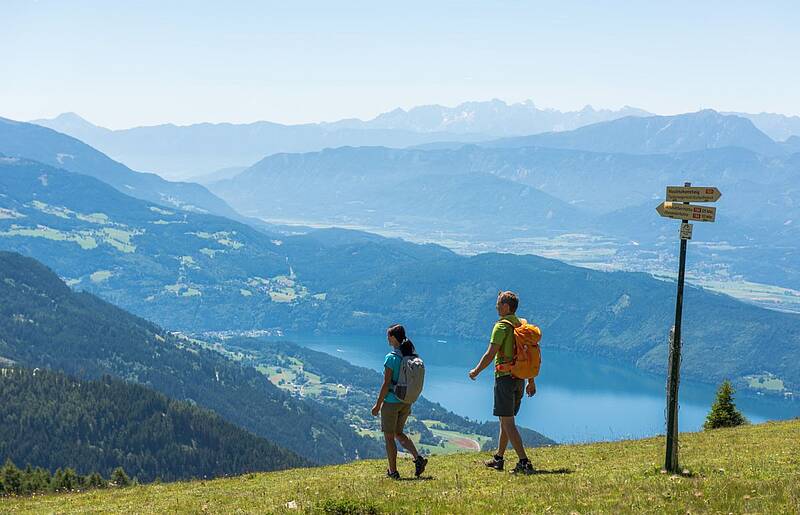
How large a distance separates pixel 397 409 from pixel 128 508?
7778mm

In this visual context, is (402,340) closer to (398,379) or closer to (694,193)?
(398,379)

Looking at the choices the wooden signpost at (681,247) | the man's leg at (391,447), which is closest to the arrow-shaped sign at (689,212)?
the wooden signpost at (681,247)

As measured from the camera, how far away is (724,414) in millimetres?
39344

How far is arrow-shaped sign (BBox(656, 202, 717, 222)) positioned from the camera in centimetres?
1852

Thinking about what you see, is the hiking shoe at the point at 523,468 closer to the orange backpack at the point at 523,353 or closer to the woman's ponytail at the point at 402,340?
the orange backpack at the point at 523,353

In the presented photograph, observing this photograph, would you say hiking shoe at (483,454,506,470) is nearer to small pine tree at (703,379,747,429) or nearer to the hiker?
Result: the hiker

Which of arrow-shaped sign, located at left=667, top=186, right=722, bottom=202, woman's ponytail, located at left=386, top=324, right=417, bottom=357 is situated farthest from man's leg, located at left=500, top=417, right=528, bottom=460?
arrow-shaped sign, located at left=667, top=186, right=722, bottom=202

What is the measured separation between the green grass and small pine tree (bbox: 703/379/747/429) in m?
10.1

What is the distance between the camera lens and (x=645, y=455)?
24.9 meters

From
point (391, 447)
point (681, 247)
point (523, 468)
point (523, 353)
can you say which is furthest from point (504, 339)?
point (681, 247)

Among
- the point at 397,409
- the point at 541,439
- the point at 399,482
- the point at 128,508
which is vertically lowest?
the point at 541,439

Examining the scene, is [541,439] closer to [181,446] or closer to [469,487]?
[181,446]

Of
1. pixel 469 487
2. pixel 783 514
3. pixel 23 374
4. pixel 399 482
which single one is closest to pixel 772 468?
pixel 783 514

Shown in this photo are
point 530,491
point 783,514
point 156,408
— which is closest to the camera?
point 783,514
